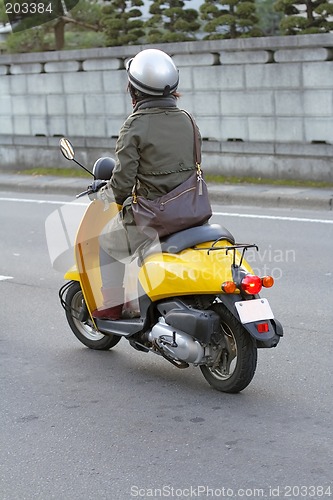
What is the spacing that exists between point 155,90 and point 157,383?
175 centimetres

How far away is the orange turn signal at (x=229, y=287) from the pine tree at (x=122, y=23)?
13835 millimetres

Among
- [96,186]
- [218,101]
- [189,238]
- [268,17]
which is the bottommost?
[189,238]

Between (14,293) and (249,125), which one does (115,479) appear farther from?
(249,125)

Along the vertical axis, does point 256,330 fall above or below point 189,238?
below

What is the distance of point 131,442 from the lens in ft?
16.1

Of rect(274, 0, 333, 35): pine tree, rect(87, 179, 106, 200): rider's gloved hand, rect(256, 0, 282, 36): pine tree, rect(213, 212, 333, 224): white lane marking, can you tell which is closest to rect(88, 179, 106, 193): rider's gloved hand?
rect(87, 179, 106, 200): rider's gloved hand

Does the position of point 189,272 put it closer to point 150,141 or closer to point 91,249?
point 150,141

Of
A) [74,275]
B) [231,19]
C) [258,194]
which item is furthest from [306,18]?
[74,275]

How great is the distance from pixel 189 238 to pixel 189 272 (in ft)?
0.73

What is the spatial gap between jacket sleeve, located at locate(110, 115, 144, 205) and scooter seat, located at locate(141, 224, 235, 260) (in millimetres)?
388

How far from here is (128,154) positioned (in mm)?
5520

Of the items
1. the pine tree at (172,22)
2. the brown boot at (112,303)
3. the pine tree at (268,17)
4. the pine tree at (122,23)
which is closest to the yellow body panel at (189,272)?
the brown boot at (112,303)

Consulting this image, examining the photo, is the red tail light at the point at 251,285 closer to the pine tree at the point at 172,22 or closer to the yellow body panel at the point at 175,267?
the yellow body panel at the point at 175,267

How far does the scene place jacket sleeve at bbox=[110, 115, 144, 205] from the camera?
552 centimetres
